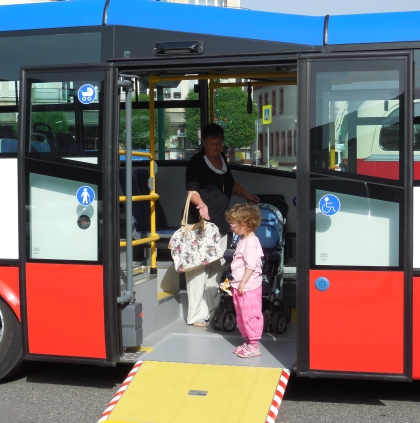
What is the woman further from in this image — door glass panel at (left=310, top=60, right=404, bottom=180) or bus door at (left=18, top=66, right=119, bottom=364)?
door glass panel at (left=310, top=60, right=404, bottom=180)

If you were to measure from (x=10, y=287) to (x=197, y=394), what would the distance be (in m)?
1.83

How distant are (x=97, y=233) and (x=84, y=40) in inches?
58.3

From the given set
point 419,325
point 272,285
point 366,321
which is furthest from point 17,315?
point 419,325

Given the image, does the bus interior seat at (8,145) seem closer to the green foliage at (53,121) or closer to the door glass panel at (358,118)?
the green foliage at (53,121)

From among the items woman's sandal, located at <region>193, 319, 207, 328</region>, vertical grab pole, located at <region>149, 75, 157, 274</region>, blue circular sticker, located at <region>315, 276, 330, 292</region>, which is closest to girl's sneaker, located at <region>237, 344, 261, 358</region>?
blue circular sticker, located at <region>315, 276, 330, 292</region>

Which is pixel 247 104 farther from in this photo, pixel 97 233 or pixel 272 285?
pixel 97 233

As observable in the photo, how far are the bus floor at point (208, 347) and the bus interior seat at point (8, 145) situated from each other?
1.88 metres

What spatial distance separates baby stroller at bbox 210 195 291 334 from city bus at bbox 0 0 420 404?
146mm

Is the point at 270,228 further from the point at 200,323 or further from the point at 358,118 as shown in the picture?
the point at 358,118

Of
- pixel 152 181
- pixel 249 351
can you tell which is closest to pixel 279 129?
pixel 152 181

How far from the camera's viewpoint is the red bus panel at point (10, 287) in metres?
5.78

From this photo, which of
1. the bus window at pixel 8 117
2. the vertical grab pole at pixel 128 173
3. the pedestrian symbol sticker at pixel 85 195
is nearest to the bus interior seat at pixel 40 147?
the bus window at pixel 8 117

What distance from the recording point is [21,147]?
5637mm

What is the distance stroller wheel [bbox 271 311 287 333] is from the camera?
6.26 m
